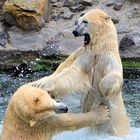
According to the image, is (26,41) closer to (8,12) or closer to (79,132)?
(8,12)

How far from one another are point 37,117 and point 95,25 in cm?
117

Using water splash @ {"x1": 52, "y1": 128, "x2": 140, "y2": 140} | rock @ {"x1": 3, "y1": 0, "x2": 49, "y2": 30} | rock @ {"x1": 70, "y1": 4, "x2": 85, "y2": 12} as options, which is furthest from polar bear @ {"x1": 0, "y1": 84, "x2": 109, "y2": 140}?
rock @ {"x1": 70, "y1": 4, "x2": 85, "y2": 12}

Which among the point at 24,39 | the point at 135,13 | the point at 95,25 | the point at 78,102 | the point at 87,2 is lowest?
the point at 78,102

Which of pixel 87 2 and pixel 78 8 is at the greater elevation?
pixel 87 2

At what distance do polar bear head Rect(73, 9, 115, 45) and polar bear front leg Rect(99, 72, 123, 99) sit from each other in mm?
432

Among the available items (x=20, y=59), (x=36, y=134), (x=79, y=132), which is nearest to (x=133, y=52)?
(x=20, y=59)

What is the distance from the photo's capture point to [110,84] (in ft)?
17.8

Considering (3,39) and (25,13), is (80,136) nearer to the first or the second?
(3,39)

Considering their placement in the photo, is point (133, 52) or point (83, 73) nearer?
point (83, 73)

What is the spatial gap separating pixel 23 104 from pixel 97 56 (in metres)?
1.08

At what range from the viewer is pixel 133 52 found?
10547 mm

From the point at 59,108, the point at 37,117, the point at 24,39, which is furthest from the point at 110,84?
the point at 24,39

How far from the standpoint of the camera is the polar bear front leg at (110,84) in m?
5.44

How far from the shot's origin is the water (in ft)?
19.7
